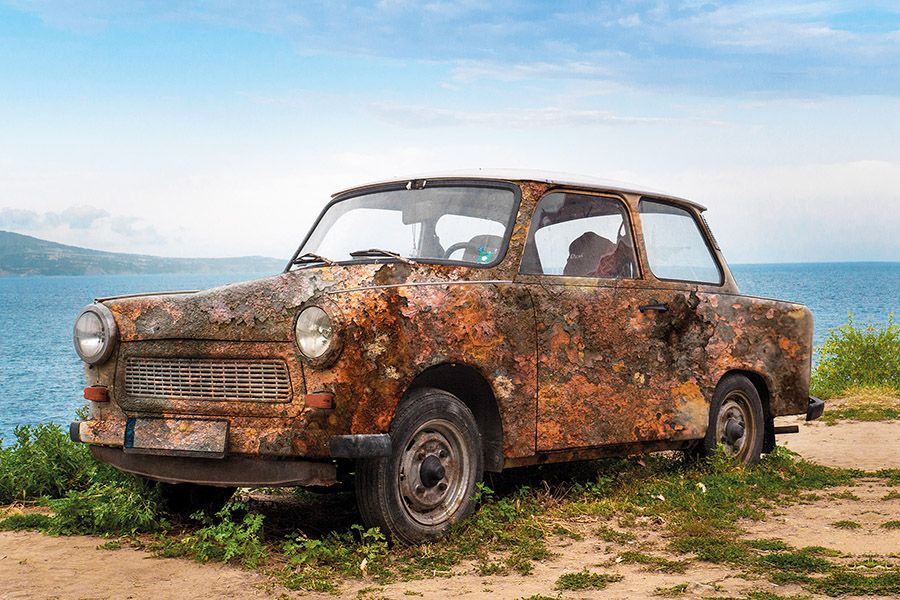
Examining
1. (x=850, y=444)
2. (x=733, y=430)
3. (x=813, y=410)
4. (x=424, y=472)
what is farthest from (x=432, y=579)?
(x=850, y=444)

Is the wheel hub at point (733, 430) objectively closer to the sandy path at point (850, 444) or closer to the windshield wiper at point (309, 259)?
the sandy path at point (850, 444)

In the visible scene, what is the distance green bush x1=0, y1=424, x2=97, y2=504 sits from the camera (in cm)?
839

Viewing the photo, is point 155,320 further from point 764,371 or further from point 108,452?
point 764,371

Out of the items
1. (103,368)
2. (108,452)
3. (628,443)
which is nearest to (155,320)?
(103,368)

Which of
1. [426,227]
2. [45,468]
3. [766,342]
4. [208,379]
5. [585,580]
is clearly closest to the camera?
[585,580]

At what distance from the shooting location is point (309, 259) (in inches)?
293

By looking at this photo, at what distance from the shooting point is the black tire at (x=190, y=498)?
23.6ft

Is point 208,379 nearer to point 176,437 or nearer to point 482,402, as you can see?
point 176,437

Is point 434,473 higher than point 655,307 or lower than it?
lower

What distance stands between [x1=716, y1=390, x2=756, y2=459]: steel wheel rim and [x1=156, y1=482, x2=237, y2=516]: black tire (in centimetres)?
387

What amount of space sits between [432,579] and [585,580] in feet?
2.57

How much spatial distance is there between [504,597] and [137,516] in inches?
106

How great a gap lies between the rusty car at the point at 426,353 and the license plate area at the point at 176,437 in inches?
0.5

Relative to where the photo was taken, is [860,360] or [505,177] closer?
[505,177]
